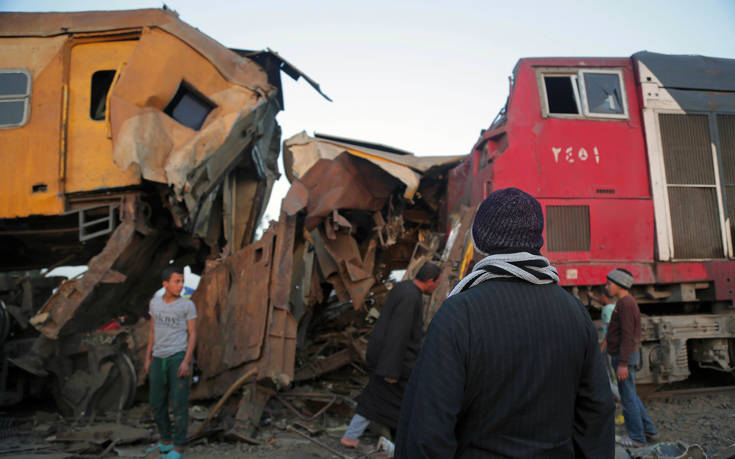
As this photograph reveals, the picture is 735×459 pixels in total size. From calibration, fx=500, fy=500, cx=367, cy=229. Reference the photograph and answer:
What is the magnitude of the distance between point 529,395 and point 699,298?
5702 millimetres

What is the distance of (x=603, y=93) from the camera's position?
623 centimetres

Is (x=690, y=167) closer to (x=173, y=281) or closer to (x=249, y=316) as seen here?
(x=249, y=316)

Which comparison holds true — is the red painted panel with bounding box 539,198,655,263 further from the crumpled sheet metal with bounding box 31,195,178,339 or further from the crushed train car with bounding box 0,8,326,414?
the crumpled sheet metal with bounding box 31,195,178,339

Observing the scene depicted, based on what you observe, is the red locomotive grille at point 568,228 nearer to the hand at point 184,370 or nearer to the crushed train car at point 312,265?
the crushed train car at point 312,265

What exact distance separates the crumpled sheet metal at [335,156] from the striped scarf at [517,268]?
4516 mm

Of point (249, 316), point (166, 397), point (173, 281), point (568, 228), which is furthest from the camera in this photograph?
point (568, 228)

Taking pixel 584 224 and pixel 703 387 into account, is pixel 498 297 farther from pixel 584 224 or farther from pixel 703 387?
pixel 703 387

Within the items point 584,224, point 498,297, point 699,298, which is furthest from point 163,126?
point 699,298

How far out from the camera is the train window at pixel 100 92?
643 centimetres

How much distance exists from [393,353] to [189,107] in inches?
170

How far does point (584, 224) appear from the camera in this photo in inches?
232

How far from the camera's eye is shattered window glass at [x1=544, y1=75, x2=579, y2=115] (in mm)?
6281

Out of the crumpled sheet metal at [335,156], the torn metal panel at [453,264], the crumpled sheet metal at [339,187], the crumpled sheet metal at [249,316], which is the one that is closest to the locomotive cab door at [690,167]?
the torn metal panel at [453,264]

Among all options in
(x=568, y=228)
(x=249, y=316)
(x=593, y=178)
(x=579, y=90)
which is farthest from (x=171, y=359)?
(x=579, y=90)
